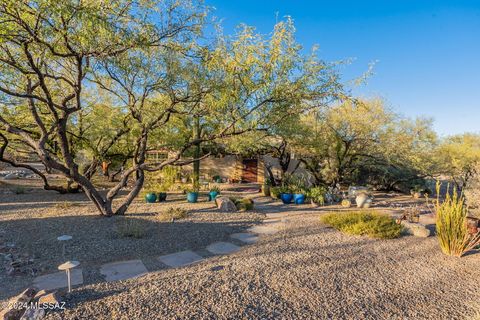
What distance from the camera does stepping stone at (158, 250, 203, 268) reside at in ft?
15.5

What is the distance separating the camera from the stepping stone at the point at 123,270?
405 centimetres

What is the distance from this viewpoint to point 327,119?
12.1m

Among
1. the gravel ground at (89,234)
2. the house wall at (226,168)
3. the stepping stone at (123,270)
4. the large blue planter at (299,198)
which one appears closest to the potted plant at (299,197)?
the large blue planter at (299,198)

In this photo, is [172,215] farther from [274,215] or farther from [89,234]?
[274,215]

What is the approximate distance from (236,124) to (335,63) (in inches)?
104

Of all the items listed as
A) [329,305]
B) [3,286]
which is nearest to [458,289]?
[329,305]

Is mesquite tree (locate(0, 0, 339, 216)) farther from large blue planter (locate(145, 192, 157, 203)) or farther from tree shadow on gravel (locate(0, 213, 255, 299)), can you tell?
large blue planter (locate(145, 192, 157, 203))

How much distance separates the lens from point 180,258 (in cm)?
499

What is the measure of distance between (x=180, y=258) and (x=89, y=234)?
264 cm

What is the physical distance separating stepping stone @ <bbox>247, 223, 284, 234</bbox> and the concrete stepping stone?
34cm

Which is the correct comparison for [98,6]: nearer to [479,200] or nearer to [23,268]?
[23,268]

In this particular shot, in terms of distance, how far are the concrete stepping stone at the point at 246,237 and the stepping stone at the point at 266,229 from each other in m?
0.34

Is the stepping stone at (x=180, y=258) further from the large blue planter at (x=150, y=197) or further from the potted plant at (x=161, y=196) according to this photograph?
the potted plant at (x=161, y=196)

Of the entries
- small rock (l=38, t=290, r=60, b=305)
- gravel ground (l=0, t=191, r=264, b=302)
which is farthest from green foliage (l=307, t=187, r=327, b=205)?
small rock (l=38, t=290, r=60, b=305)
